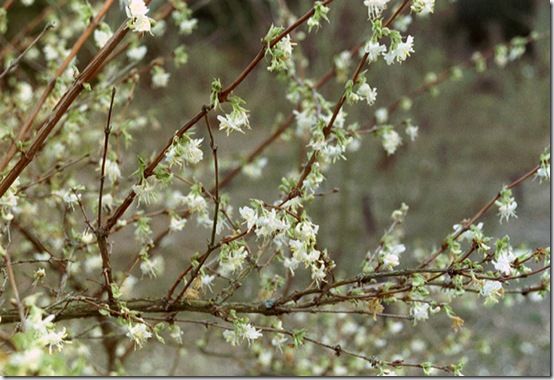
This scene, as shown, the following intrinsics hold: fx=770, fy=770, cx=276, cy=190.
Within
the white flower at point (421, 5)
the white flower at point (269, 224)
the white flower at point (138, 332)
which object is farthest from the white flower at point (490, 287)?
the white flower at point (138, 332)

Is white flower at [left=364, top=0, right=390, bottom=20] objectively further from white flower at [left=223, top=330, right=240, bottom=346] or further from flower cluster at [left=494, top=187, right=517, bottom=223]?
white flower at [left=223, top=330, right=240, bottom=346]

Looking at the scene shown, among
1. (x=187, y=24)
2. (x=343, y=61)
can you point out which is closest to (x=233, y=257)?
(x=187, y=24)

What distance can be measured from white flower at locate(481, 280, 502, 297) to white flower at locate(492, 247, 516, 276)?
1.0 inches

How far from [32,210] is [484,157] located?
220 inches

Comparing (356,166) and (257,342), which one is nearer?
(257,342)

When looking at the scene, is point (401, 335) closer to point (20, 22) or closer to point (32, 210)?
point (32, 210)

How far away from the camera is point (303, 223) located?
137 centimetres

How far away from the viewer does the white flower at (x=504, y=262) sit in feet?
4.52

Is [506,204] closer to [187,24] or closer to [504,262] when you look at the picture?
[504,262]

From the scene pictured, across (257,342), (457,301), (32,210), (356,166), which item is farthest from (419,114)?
(32,210)

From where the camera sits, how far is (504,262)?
4.56 ft

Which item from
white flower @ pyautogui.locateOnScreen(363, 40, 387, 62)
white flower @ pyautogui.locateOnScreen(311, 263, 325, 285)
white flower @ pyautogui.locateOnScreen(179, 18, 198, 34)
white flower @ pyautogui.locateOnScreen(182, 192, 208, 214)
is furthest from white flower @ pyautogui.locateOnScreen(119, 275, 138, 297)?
white flower @ pyautogui.locateOnScreen(363, 40, 387, 62)

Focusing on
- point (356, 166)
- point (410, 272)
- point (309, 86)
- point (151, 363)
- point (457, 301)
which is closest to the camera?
point (410, 272)

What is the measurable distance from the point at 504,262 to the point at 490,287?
0.05 m
